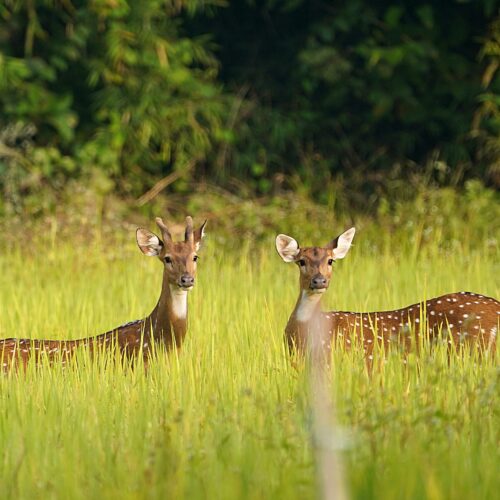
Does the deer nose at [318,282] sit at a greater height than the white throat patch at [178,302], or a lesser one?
greater

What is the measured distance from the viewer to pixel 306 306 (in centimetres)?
634

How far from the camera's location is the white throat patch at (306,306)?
6.32 metres

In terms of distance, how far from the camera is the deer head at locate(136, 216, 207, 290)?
253 inches

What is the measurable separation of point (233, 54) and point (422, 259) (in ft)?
19.8

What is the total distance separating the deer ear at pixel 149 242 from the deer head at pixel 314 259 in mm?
639

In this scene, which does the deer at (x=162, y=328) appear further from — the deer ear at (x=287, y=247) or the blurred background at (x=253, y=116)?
the blurred background at (x=253, y=116)

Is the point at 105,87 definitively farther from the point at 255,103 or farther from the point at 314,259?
the point at 314,259

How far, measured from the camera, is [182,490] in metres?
3.77

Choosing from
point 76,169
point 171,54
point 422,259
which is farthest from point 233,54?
point 422,259

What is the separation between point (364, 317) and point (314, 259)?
42 cm

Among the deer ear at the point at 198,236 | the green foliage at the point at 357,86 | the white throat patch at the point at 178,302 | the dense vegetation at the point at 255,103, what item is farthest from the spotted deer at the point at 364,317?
the green foliage at the point at 357,86

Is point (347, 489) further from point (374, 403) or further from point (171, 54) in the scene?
point (171, 54)

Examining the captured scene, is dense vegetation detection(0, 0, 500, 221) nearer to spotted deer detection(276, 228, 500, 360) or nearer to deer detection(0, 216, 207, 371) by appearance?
spotted deer detection(276, 228, 500, 360)

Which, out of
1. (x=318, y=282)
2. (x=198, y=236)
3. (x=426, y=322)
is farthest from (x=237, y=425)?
(x=198, y=236)
